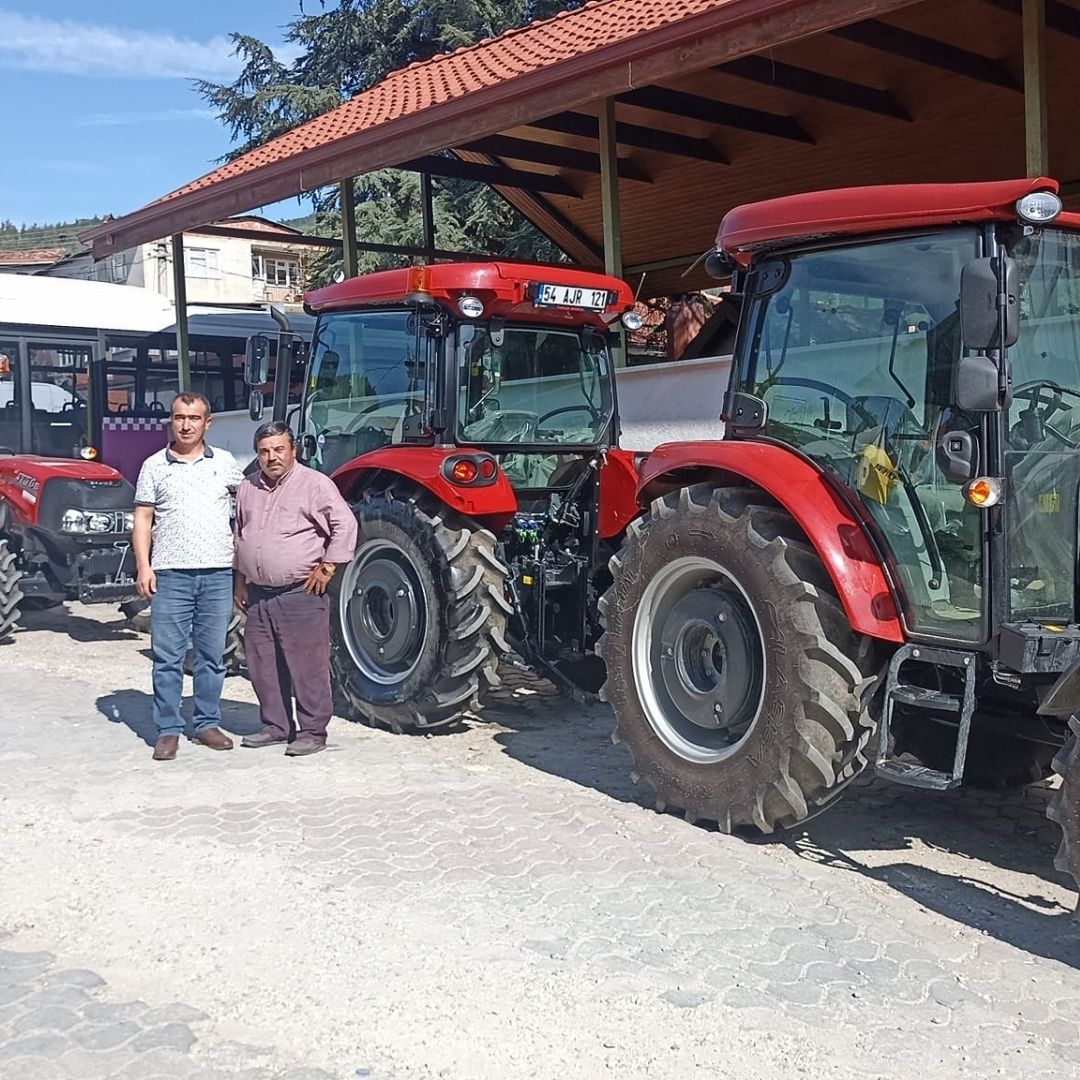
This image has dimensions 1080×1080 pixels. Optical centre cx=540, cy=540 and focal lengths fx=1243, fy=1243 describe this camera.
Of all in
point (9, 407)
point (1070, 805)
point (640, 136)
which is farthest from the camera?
point (640, 136)

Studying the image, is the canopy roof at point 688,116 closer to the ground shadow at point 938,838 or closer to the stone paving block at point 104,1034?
the ground shadow at point 938,838

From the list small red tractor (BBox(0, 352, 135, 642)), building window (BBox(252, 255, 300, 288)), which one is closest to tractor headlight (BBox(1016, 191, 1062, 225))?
small red tractor (BBox(0, 352, 135, 642))

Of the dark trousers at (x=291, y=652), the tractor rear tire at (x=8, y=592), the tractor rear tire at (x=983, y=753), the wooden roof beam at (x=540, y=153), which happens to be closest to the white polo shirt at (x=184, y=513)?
the dark trousers at (x=291, y=652)

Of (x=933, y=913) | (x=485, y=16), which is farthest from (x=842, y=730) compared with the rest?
(x=485, y=16)

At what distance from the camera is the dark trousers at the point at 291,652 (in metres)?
5.90

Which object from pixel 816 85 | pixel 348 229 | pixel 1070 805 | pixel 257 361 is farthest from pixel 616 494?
pixel 348 229

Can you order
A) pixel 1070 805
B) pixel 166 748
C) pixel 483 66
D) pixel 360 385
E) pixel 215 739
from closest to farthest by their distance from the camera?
pixel 1070 805, pixel 166 748, pixel 215 739, pixel 360 385, pixel 483 66

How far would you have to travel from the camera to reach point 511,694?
7484mm

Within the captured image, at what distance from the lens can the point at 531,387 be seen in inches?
268

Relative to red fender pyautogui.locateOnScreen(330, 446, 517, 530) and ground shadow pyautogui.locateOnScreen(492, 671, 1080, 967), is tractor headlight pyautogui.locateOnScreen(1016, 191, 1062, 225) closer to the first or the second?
ground shadow pyautogui.locateOnScreen(492, 671, 1080, 967)

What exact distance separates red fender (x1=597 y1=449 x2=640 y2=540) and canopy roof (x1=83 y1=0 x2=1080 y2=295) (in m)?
2.91

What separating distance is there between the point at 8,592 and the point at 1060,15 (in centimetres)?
878

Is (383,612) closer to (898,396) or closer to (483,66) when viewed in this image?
(898,396)

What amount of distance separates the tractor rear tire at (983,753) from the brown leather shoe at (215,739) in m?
3.22
